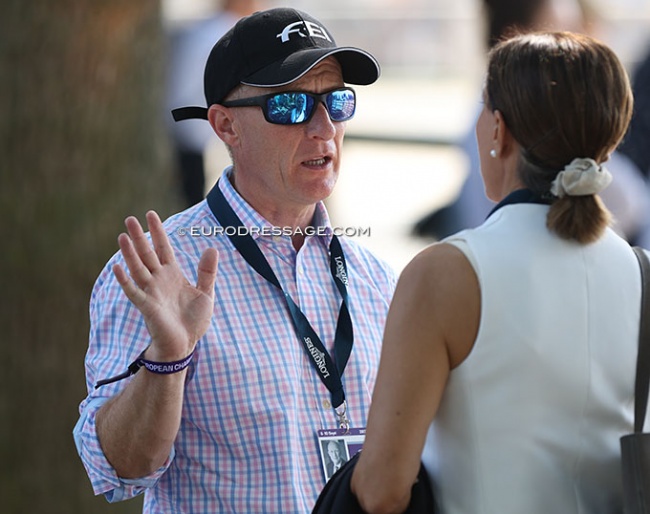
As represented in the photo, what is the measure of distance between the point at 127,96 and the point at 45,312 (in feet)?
2.99

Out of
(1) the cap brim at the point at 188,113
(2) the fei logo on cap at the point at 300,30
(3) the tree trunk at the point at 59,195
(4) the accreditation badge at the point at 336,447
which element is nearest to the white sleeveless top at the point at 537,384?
(4) the accreditation badge at the point at 336,447

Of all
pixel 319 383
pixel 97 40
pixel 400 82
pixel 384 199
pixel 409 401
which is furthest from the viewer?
pixel 400 82

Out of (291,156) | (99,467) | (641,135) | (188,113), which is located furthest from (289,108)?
(641,135)

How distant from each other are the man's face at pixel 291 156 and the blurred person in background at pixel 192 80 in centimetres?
281

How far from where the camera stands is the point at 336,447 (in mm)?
2691

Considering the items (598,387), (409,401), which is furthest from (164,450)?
(598,387)

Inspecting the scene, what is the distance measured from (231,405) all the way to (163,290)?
0.35m

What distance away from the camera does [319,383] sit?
2.72 m

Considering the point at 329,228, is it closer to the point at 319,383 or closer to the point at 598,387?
the point at 319,383

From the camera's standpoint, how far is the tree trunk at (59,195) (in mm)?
4512

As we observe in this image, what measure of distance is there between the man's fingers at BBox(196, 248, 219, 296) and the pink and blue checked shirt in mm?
185

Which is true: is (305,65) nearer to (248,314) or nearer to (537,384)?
(248,314)

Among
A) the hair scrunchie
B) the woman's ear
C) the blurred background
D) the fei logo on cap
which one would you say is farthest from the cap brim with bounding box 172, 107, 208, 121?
the blurred background

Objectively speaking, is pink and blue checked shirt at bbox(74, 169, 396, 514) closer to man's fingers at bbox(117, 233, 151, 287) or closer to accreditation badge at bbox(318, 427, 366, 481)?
accreditation badge at bbox(318, 427, 366, 481)
